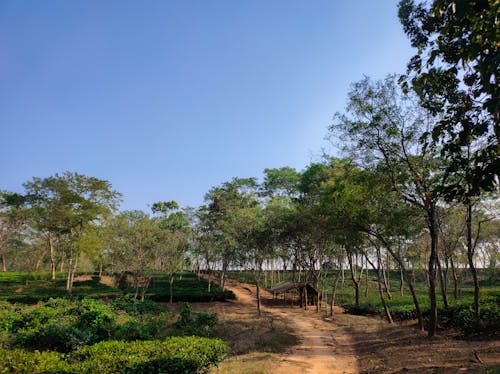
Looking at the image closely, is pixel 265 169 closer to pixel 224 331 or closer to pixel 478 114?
pixel 224 331

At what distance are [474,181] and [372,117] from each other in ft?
30.8

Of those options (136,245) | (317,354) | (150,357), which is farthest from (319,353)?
(136,245)

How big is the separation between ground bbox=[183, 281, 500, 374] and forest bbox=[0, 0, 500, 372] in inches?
74.5

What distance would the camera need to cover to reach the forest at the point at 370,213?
5.42 metres

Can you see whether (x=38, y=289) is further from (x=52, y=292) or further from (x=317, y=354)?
(x=317, y=354)

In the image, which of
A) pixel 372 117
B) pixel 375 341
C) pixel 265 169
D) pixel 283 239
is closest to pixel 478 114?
pixel 372 117

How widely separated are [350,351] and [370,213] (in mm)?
6043

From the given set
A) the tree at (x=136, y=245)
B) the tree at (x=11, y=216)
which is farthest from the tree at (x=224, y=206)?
the tree at (x=11, y=216)

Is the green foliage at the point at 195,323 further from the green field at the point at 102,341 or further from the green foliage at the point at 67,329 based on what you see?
the green foliage at the point at 67,329

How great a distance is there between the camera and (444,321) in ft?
50.2

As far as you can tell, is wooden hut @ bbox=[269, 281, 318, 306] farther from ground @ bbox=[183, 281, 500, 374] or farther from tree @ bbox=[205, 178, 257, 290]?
ground @ bbox=[183, 281, 500, 374]

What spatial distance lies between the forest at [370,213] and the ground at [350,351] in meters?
1.89

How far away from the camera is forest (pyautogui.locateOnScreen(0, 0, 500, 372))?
5418 millimetres

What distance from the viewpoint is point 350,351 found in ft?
40.1
